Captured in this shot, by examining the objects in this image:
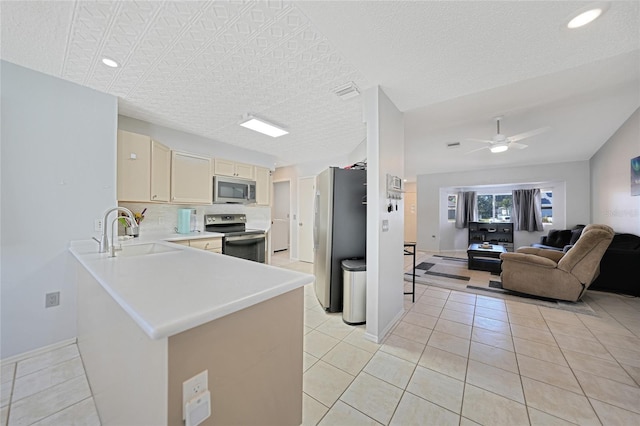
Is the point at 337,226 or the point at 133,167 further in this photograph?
the point at 337,226

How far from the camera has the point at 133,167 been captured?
2709 mm

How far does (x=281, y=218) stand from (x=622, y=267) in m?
6.82

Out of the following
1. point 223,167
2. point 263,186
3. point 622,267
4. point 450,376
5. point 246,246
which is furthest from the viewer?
point 263,186

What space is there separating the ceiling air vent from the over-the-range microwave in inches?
100

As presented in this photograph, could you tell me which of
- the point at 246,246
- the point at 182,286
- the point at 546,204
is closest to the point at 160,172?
the point at 246,246

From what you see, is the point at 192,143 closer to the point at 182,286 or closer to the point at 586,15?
the point at 182,286

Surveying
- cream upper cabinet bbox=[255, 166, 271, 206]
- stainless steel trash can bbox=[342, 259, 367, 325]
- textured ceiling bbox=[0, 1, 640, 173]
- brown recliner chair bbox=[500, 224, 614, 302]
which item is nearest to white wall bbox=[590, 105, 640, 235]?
textured ceiling bbox=[0, 1, 640, 173]

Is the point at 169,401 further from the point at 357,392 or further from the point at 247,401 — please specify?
the point at 357,392

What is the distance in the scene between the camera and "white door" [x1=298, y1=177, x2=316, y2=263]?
18.1ft

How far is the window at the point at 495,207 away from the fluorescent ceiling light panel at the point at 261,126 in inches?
299

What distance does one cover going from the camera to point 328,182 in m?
2.87

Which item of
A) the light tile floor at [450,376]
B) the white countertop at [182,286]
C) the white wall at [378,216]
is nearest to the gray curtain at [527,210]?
the light tile floor at [450,376]

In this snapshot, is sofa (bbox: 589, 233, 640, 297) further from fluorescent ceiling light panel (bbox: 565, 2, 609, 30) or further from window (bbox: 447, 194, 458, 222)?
window (bbox: 447, 194, 458, 222)

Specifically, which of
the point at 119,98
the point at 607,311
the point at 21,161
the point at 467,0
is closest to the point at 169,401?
the point at 467,0
